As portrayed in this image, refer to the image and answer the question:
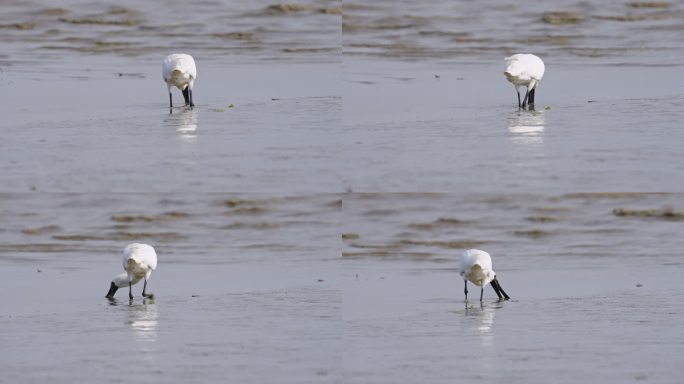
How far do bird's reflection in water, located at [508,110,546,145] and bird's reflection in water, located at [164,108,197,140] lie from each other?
2540 millimetres

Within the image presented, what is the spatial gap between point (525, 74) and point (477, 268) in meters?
1.91

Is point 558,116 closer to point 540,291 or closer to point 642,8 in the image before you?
point 540,291

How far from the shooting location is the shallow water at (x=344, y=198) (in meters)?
10.2

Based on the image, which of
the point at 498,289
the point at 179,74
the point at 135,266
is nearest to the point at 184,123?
the point at 179,74

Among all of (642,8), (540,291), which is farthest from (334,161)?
(642,8)

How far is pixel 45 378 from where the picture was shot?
9.23m

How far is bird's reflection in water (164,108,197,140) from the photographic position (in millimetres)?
12742

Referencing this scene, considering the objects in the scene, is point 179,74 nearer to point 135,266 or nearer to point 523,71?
point 135,266

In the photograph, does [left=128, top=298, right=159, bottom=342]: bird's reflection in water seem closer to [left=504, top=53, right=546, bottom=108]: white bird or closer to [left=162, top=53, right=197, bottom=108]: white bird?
[left=162, top=53, right=197, bottom=108]: white bird

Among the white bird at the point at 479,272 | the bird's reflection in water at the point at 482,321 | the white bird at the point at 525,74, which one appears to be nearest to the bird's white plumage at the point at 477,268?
the white bird at the point at 479,272

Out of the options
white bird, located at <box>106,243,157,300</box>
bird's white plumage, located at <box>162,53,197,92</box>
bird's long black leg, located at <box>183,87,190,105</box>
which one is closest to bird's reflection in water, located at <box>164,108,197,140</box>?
bird's long black leg, located at <box>183,87,190,105</box>

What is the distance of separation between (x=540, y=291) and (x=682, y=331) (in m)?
2.28

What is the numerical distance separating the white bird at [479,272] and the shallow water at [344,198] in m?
0.15

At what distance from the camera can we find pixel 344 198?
15492 millimetres
